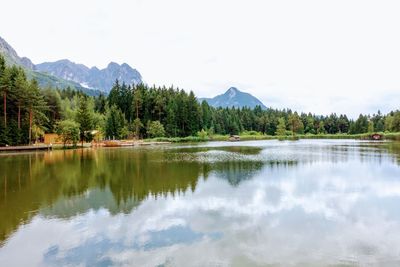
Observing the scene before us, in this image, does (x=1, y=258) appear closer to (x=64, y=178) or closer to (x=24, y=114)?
(x=64, y=178)

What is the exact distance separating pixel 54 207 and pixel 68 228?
3.29 meters

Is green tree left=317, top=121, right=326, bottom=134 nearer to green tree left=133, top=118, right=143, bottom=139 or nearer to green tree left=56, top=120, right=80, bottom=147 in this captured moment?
green tree left=133, top=118, right=143, bottom=139

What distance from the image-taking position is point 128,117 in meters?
94.8

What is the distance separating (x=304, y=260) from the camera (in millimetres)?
7953

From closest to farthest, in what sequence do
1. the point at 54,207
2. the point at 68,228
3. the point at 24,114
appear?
the point at 68,228 → the point at 54,207 → the point at 24,114

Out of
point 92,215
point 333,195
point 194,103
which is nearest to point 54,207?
point 92,215

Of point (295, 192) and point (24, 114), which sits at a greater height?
point (24, 114)

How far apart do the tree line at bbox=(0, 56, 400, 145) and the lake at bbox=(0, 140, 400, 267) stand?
116 ft

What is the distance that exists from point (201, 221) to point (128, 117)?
86098 millimetres

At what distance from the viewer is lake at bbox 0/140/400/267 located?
27.2ft

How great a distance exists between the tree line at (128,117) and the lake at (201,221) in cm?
3528

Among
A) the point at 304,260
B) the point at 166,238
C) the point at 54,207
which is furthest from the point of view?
the point at 54,207

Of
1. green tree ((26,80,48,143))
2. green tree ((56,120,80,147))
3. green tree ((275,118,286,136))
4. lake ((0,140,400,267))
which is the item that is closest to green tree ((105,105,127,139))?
green tree ((26,80,48,143))

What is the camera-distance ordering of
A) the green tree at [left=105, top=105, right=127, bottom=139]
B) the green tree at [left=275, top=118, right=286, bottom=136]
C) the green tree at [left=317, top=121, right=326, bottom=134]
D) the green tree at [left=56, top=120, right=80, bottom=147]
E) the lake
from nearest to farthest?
the lake < the green tree at [left=56, top=120, right=80, bottom=147] < the green tree at [left=105, top=105, right=127, bottom=139] < the green tree at [left=275, top=118, right=286, bottom=136] < the green tree at [left=317, top=121, right=326, bottom=134]
